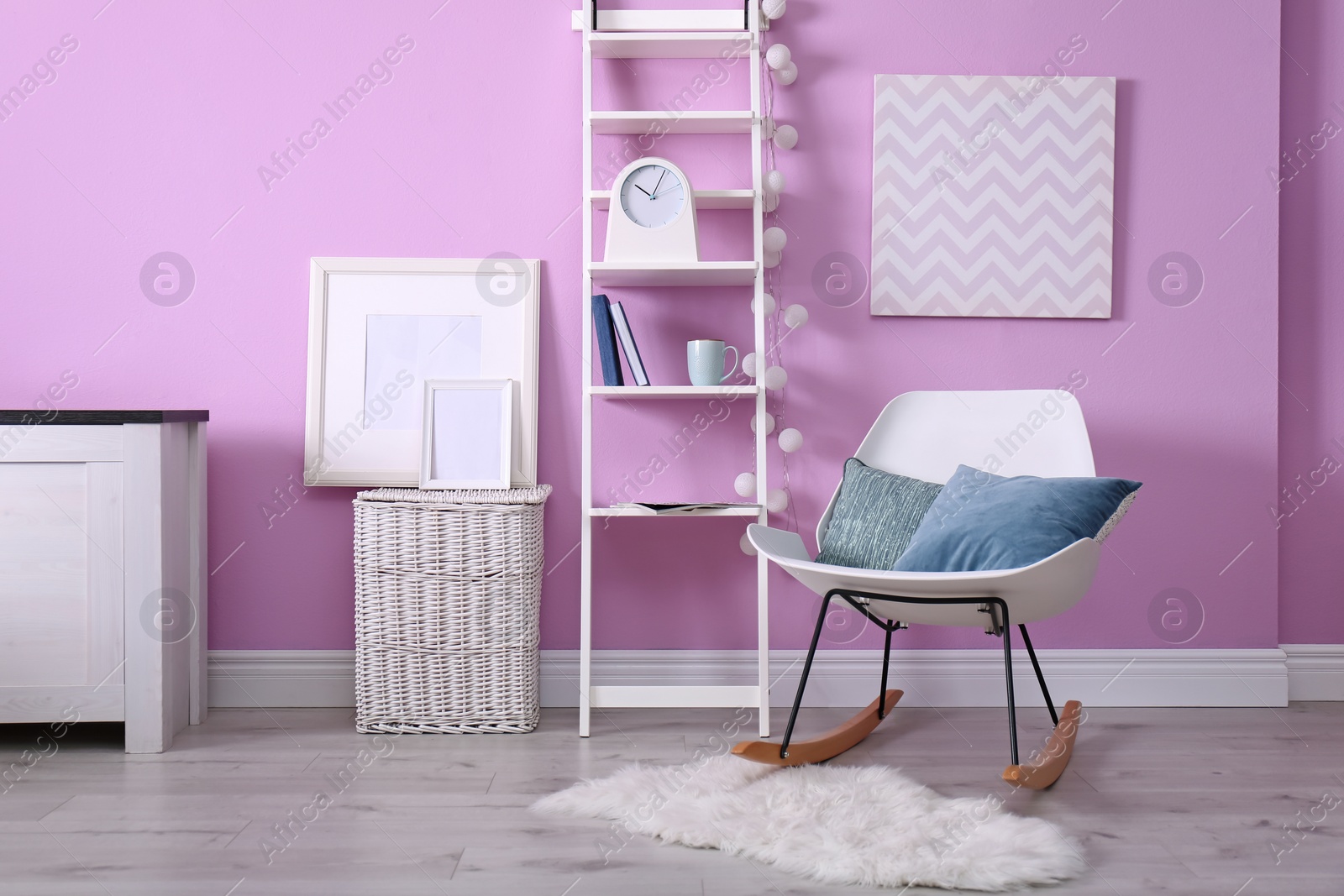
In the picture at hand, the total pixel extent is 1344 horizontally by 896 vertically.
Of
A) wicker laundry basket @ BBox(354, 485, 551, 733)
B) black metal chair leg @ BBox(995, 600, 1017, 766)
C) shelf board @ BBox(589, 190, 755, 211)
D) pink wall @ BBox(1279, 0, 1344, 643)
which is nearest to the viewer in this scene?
black metal chair leg @ BBox(995, 600, 1017, 766)

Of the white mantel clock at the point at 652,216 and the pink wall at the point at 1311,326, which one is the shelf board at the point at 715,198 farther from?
the pink wall at the point at 1311,326

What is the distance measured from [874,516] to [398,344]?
1234mm

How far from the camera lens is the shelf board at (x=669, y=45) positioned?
211 centimetres

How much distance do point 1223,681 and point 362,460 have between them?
7.33ft

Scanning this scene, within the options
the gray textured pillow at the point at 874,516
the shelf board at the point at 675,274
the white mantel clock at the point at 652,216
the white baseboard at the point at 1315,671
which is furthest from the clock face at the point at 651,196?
the white baseboard at the point at 1315,671

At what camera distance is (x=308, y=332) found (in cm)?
227

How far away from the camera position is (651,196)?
2096 mm

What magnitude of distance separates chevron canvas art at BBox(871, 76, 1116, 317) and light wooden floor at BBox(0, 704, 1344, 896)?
1.04m

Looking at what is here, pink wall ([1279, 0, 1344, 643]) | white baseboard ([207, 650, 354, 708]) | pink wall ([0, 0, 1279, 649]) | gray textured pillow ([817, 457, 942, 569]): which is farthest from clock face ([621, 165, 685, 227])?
pink wall ([1279, 0, 1344, 643])

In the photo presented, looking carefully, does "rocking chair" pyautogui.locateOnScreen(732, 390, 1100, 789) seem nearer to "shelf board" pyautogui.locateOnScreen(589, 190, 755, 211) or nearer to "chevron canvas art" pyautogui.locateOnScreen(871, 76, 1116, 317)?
"chevron canvas art" pyautogui.locateOnScreen(871, 76, 1116, 317)

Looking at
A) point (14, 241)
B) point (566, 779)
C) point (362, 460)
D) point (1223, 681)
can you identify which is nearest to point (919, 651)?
point (1223, 681)

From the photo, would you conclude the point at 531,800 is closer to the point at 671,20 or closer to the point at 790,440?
the point at 790,440

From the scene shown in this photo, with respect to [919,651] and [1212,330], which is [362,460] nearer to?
[919,651]

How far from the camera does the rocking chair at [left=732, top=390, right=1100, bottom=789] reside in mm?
1643
